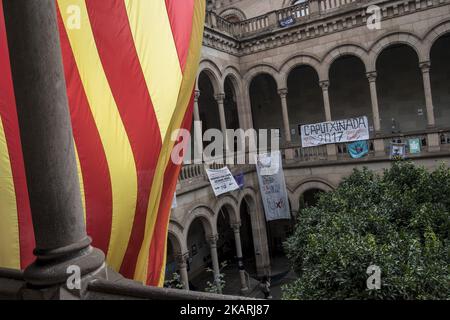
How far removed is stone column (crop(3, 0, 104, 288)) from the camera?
9.43ft

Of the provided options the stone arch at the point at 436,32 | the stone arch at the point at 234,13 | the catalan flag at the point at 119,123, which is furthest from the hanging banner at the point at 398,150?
the catalan flag at the point at 119,123

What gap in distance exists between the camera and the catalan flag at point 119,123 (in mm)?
4195

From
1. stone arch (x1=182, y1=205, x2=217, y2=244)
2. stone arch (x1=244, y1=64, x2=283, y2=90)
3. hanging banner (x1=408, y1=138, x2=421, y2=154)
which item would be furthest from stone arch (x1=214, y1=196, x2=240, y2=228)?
hanging banner (x1=408, y1=138, x2=421, y2=154)

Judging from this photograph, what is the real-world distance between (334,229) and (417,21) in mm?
10784

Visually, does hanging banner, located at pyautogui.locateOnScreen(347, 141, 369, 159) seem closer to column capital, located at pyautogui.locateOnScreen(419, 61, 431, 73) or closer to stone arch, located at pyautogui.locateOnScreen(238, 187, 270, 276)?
column capital, located at pyautogui.locateOnScreen(419, 61, 431, 73)

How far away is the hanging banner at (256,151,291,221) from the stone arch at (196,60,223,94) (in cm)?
363

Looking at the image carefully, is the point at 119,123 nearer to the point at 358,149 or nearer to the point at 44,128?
the point at 44,128

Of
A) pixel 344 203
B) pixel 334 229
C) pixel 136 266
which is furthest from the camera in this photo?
pixel 344 203

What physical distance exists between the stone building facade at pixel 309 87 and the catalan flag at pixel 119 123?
8075mm

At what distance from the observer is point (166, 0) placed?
4730 millimetres

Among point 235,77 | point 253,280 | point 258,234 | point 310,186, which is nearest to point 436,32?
point 310,186

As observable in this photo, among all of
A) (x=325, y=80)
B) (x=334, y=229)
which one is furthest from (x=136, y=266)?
(x=325, y=80)
